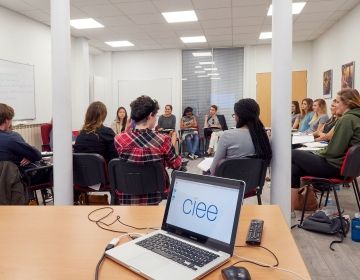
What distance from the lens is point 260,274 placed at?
1026 millimetres

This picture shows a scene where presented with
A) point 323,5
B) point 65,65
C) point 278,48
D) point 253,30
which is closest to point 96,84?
point 253,30

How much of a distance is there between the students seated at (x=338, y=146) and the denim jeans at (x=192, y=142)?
16.0 feet

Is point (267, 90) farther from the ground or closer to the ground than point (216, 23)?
closer to the ground

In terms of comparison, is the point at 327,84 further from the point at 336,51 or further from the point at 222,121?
the point at 222,121

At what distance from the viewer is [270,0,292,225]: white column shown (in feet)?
8.47

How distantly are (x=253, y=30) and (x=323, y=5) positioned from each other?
5.79 ft

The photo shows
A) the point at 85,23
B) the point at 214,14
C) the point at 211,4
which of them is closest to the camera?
the point at 211,4

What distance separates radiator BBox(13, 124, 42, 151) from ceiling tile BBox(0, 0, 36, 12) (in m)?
1.84

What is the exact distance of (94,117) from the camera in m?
3.14

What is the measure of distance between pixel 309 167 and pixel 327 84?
4.48 meters

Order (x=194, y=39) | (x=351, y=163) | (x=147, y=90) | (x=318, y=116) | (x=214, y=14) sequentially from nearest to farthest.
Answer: (x=351, y=163) → (x=318, y=116) → (x=214, y=14) → (x=194, y=39) → (x=147, y=90)

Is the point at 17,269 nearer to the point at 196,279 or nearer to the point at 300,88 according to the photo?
the point at 196,279

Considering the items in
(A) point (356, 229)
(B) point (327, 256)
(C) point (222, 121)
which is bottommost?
(B) point (327, 256)

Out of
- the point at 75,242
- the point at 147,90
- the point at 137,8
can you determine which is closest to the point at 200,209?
the point at 75,242
